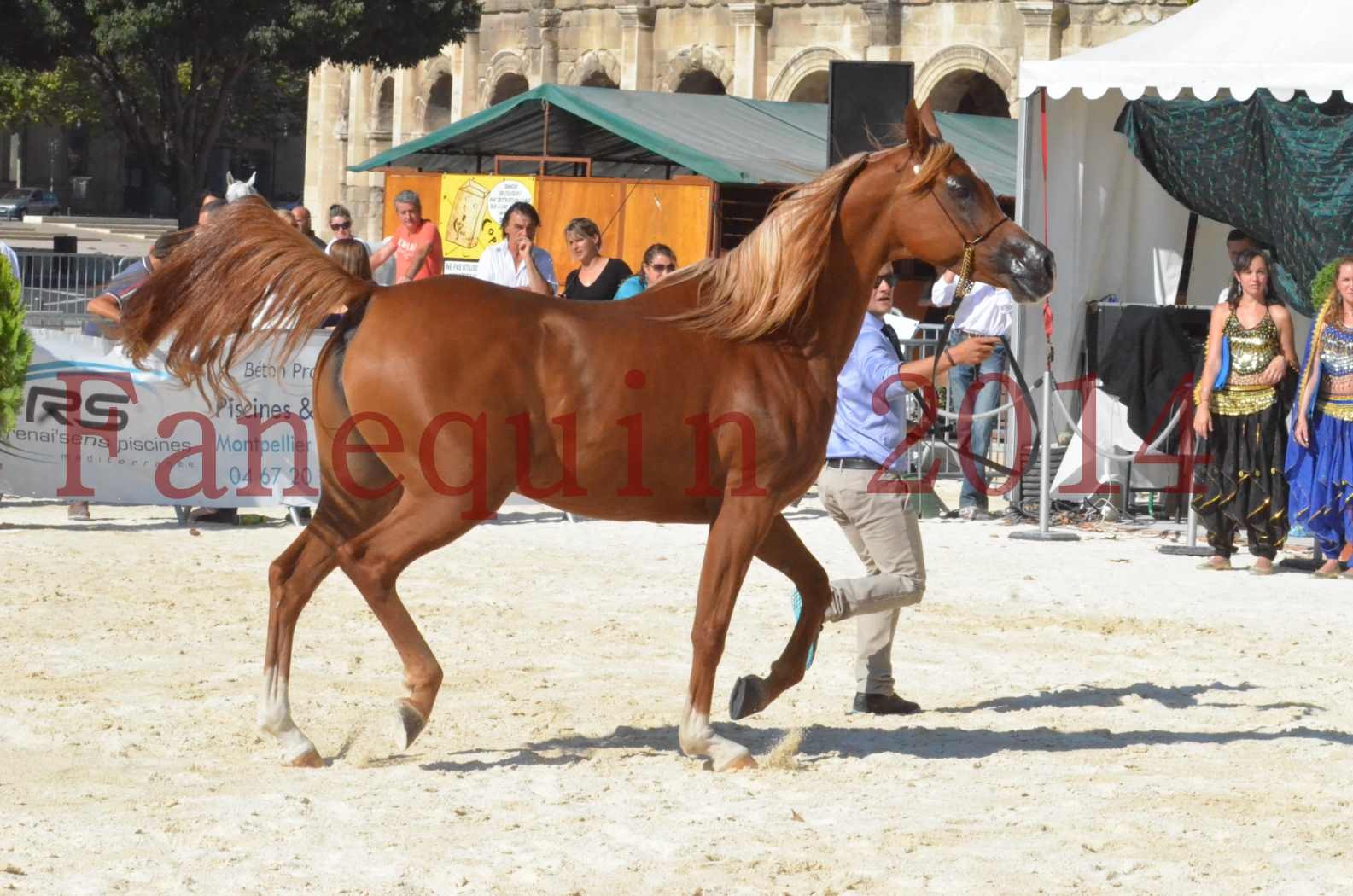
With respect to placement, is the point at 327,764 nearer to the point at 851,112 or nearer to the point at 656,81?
the point at 851,112

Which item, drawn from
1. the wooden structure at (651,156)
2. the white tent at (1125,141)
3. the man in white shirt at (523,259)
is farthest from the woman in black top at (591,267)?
the wooden structure at (651,156)

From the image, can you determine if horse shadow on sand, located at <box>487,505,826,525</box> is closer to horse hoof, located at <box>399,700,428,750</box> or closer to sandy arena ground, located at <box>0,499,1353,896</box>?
sandy arena ground, located at <box>0,499,1353,896</box>

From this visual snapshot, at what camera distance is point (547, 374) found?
21.8ft

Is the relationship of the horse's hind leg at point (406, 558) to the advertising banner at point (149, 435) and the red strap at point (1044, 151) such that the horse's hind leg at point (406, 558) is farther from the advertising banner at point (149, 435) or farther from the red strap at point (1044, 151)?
the red strap at point (1044, 151)

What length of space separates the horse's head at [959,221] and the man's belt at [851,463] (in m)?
1.05

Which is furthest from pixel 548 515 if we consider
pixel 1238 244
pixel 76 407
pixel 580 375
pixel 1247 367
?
pixel 580 375

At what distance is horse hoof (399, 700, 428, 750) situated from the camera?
21.9ft

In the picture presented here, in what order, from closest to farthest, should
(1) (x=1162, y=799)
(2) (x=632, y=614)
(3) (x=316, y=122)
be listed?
1. (1) (x=1162, y=799)
2. (2) (x=632, y=614)
3. (3) (x=316, y=122)

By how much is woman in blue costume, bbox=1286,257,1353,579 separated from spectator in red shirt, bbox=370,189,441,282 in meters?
5.75

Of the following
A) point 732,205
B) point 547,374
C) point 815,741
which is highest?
point 732,205

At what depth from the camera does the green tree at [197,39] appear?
39.2m

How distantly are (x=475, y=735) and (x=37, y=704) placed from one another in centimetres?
170

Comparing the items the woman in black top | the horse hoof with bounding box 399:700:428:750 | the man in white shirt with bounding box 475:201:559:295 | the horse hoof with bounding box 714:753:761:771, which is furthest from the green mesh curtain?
the horse hoof with bounding box 399:700:428:750

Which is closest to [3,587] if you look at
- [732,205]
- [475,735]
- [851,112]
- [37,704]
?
[37,704]
